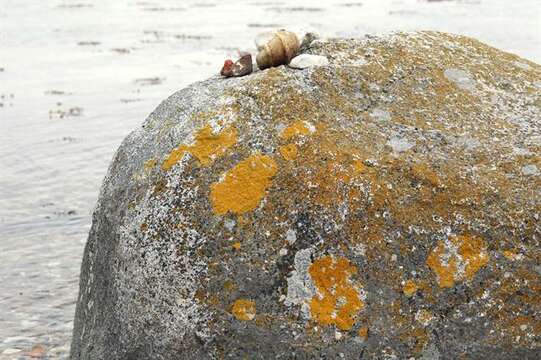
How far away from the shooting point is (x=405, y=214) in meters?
4.86

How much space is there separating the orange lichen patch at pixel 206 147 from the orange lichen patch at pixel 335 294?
3.52 ft

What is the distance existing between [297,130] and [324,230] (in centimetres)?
78

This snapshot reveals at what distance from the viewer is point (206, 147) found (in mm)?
5195

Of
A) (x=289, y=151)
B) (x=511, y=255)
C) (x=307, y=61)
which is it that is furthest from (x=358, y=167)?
(x=511, y=255)

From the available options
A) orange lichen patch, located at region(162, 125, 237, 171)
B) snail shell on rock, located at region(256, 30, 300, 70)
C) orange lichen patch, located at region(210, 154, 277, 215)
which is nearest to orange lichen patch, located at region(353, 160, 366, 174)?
orange lichen patch, located at region(210, 154, 277, 215)

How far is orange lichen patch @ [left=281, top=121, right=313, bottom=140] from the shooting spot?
5.12m

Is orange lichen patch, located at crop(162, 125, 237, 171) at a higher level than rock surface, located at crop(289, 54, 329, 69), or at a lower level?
lower

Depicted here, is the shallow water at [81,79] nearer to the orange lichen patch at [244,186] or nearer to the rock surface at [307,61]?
the rock surface at [307,61]

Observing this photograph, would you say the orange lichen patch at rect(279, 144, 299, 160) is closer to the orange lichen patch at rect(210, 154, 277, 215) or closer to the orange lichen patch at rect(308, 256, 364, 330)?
the orange lichen patch at rect(210, 154, 277, 215)

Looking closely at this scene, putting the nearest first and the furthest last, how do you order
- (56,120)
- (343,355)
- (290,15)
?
(343,355) → (56,120) → (290,15)

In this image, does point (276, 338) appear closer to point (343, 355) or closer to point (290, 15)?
point (343, 355)

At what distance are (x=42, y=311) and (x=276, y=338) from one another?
16.3ft

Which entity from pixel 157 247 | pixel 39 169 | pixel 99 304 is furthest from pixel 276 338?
pixel 39 169

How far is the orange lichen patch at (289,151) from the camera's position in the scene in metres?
5.04
